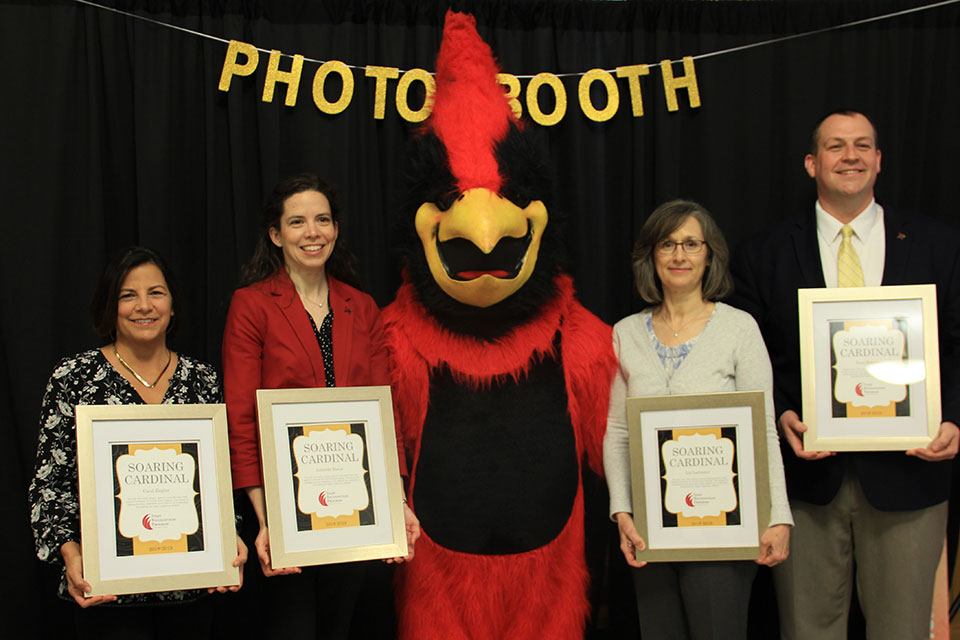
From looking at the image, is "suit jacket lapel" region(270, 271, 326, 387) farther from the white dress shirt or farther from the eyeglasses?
the white dress shirt

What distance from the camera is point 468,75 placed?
2.29 meters

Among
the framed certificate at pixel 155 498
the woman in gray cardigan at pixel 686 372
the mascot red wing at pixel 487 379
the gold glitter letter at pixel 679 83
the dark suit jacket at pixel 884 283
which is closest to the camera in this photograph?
the framed certificate at pixel 155 498

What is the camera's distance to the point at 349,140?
2715 millimetres

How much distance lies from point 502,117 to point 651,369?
794mm

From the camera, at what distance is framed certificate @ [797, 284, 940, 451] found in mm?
2133

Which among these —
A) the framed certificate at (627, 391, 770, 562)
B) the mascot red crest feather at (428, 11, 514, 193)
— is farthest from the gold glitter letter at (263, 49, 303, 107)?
the framed certificate at (627, 391, 770, 562)

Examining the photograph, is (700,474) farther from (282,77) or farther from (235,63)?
(235,63)

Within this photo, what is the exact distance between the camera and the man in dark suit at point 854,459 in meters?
2.23

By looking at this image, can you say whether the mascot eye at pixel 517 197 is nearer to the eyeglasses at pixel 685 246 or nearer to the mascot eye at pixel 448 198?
the mascot eye at pixel 448 198

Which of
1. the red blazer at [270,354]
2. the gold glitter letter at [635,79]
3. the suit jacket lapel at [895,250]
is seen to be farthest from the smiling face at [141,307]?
the suit jacket lapel at [895,250]

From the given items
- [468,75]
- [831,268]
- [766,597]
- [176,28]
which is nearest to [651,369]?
[831,268]

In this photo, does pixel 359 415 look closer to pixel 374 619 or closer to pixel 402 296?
pixel 402 296

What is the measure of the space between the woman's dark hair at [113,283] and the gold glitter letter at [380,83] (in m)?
0.97

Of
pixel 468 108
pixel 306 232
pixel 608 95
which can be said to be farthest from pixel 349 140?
pixel 608 95
